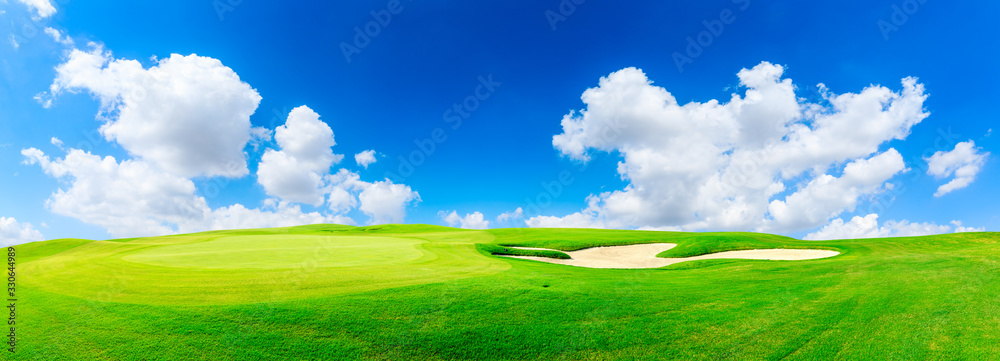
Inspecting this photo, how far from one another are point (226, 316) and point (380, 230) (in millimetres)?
65366

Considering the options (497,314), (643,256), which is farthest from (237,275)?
(643,256)

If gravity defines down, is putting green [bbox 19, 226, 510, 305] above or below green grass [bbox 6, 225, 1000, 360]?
above

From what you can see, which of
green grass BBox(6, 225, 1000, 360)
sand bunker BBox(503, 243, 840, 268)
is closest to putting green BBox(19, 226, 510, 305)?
green grass BBox(6, 225, 1000, 360)

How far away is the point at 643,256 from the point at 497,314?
74.3 feet

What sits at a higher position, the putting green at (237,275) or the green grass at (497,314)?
the putting green at (237,275)

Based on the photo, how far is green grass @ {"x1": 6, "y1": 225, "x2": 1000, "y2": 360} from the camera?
939 centimetres

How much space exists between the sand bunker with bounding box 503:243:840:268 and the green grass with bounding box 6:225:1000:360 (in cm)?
782

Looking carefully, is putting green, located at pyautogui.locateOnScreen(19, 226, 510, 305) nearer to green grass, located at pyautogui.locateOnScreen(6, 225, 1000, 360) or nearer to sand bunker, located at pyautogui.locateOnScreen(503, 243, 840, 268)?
green grass, located at pyautogui.locateOnScreen(6, 225, 1000, 360)

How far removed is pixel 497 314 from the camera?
1126 cm

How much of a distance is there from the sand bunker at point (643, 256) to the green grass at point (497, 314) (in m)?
7.82

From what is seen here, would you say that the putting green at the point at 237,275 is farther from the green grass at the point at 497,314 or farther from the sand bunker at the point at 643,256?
the sand bunker at the point at 643,256

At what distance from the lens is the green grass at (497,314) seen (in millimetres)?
9391

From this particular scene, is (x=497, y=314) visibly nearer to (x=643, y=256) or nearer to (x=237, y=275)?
(x=237, y=275)

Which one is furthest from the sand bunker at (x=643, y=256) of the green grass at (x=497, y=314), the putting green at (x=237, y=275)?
the putting green at (x=237, y=275)
